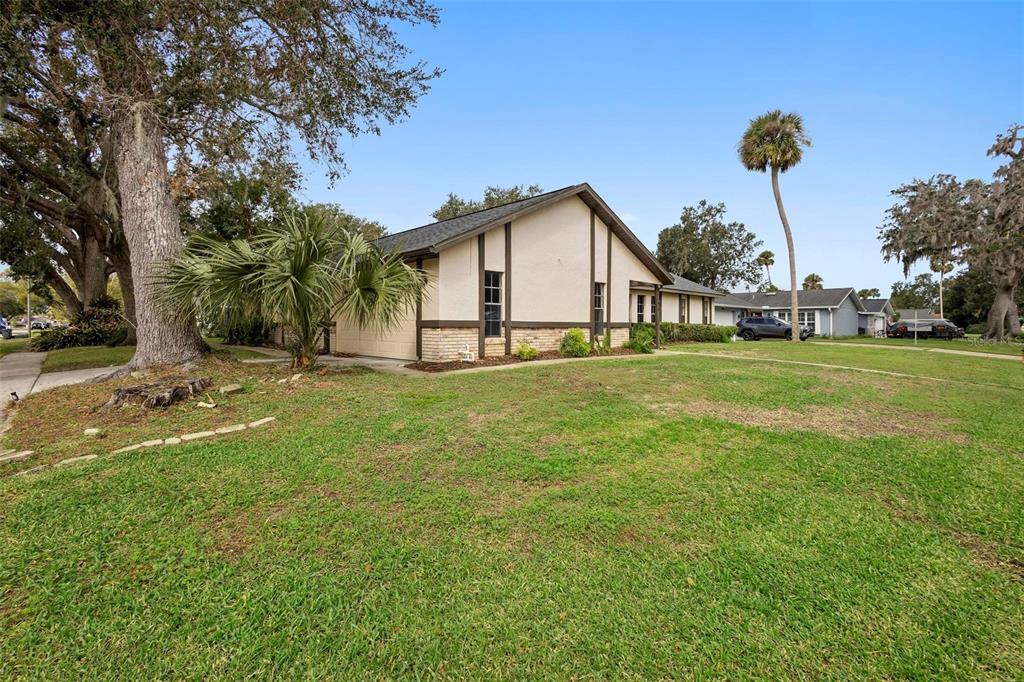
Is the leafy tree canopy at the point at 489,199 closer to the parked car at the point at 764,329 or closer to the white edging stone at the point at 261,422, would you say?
the parked car at the point at 764,329

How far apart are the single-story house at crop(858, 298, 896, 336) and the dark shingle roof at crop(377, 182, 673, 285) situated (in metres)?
35.6

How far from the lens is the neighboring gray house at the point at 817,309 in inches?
1380

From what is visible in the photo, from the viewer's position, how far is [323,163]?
473 inches

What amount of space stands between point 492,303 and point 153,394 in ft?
27.0

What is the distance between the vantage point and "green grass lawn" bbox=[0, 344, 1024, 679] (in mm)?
1937

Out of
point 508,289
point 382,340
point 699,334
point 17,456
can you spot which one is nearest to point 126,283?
point 382,340

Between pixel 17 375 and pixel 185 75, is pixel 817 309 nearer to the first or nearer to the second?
pixel 185 75

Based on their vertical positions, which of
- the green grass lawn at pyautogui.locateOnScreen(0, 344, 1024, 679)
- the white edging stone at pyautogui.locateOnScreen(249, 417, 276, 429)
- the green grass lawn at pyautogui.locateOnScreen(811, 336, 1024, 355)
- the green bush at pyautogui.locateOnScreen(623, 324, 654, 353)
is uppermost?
the green bush at pyautogui.locateOnScreen(623, 324, 654, 353)

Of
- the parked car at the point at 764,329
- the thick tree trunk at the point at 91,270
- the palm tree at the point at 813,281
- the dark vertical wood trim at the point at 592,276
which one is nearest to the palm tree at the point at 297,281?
the dark vertical wood trim at the point at 592,276

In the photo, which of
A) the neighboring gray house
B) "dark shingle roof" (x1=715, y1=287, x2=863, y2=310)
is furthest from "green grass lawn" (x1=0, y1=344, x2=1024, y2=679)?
"dark shingle roof" (x1=715, y1=287, x2=863, y2=310)

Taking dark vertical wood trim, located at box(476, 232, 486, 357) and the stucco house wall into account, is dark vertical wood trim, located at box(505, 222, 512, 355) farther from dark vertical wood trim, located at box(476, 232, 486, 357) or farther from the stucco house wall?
dark vertical wood trim, located at box(476, 232, 486, 357)

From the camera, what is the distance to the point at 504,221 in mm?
12281

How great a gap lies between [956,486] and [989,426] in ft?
9.91

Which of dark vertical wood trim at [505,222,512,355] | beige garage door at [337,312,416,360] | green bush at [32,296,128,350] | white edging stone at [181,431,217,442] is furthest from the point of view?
green bush at [32,296,128,350]
